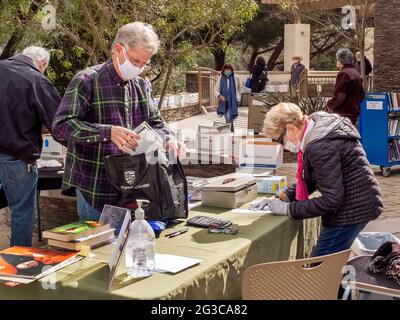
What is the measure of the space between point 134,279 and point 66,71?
9836 mm

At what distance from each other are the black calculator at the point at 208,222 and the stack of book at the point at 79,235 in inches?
22.8

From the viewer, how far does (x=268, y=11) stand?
27594mm

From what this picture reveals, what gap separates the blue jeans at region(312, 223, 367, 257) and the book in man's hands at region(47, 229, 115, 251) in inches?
48.8

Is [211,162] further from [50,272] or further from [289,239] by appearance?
[50,272]

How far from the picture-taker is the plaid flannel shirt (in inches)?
142

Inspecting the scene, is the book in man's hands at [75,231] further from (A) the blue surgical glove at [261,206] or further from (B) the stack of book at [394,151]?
(B) the stack of book at [394,151]

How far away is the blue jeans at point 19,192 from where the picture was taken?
15.9 feet

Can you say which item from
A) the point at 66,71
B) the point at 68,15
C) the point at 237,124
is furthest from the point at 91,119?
the point at 237,124

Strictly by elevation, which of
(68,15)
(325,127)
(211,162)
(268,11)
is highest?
(268,11)

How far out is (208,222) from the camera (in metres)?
3.65

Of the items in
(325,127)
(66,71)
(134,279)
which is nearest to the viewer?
(134,279)

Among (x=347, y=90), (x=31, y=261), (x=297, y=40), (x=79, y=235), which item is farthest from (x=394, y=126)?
(x=297, y=40)

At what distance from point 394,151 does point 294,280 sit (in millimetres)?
7614

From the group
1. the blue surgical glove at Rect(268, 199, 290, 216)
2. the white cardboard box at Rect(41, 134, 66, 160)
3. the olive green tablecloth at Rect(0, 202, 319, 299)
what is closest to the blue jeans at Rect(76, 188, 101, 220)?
the olive green tablecloth at Rect(0, 202, 319, 299)
